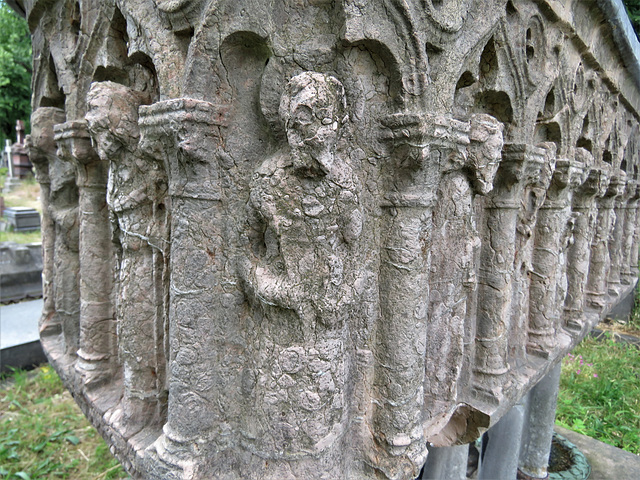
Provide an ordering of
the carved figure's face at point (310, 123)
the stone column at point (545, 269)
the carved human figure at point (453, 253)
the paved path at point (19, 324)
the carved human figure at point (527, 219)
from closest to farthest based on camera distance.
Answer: the carved figure's face at point (310, 123), the carved human figure at point (453, 253), the carved human figure at point (527, 219), the stone column at point (545, 269), the paved path at point (19, 324)

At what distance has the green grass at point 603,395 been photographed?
5266mm

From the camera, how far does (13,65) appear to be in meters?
18.9

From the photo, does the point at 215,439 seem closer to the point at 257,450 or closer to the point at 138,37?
the point at 257,450

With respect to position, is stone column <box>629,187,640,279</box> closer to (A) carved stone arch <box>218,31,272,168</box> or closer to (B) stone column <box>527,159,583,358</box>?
(B) stone column <box>527,159,583,358</box>

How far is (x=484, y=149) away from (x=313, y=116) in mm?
1019

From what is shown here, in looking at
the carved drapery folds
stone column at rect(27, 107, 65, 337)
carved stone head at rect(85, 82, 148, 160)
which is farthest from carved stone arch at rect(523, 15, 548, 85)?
stone column at rect(27, 107, 65, 337)

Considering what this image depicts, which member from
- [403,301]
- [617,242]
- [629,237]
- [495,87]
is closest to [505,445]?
[403,301]

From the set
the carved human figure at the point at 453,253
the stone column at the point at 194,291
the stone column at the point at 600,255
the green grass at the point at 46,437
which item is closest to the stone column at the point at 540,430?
the stone column at the point at 600,255

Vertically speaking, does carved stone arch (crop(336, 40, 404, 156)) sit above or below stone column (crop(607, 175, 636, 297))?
above

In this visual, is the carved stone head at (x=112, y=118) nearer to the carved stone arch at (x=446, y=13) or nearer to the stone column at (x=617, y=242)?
the carved stone arch at (x=446, y=13)

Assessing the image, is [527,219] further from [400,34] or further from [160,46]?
[160,46]

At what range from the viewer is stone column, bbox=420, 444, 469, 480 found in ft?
9.67

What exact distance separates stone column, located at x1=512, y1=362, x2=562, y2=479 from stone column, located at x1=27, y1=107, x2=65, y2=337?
4.24 metres

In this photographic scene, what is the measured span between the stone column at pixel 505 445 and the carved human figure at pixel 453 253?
184cm
